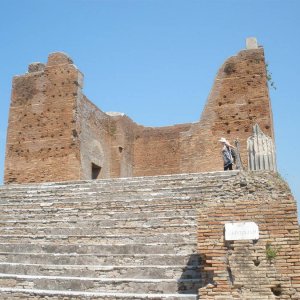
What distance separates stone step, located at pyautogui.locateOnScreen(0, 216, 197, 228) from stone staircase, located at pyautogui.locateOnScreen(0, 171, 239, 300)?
0.7 inches

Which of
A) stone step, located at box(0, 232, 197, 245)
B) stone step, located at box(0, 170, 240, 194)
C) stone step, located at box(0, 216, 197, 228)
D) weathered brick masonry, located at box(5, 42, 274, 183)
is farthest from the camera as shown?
weathered brick masonry, located at box(5, 42, 274, 183)

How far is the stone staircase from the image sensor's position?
5840mm

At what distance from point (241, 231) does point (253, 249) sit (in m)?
0.25

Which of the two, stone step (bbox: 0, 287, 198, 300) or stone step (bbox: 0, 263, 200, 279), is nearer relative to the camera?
stone step (bbox: 0, 287, 198, 300)

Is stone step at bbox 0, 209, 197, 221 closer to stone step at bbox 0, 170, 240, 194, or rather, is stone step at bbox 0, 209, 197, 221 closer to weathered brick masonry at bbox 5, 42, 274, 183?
stone step at bbox 0, 170, 240, 194

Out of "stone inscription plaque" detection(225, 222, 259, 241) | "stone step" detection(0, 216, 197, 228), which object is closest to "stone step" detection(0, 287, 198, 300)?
"stone inscription plaque" detection(225, 222, 259, 241)

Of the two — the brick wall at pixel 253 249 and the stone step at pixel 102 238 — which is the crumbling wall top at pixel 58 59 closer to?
the stone step at pixel 102 238

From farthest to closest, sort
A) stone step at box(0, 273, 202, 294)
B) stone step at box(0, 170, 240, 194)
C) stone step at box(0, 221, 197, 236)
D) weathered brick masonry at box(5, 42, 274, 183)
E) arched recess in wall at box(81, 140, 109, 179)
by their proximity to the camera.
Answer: arched recess in wall at box(81, 140, 109, 179) → weathered brick masonry at box(5, 42, 274, 183) → stone step at box(0, 170, 240, 194) → stone step at box(0, 221, 197, 236) → stone step at box(0, 273, 202, 294)

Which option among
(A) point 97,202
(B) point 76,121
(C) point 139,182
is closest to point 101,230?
(A) point 97,202

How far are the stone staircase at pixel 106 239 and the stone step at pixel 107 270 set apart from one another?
14 mm

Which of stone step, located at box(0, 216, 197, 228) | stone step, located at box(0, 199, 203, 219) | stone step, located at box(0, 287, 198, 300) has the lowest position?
stone step, located at box(0, 287, 198, 300)

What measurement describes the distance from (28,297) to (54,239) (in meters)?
1.85

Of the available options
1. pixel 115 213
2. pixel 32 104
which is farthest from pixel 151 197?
pixel 32 104

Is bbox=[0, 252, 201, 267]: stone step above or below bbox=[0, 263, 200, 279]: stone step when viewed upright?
above
